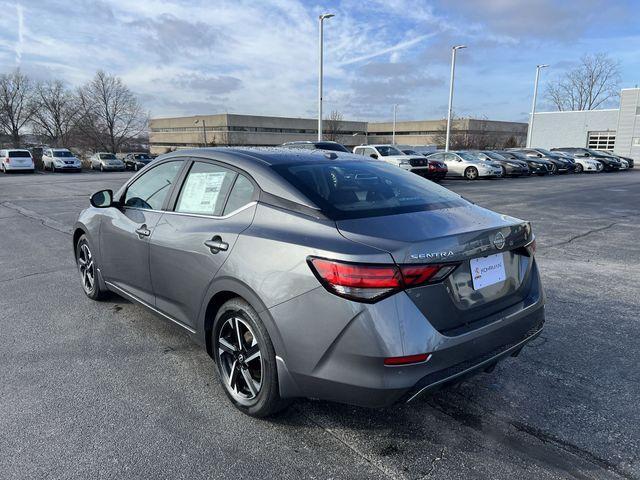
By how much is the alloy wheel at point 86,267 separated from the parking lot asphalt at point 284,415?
28cm

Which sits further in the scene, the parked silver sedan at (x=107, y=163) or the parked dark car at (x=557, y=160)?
the parked silver sedan at (x=107, y=163)

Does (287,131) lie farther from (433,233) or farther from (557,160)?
(433,233)

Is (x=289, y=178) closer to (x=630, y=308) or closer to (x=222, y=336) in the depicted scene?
(x=222, y=336)

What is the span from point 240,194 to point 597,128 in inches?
2349

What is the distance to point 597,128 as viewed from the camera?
52.0 meters

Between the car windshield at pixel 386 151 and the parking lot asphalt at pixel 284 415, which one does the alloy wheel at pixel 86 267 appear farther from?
the car windshield at pixel 386 151

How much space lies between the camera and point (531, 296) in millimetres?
2875

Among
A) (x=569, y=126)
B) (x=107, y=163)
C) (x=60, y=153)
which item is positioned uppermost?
(x=569, y=126)

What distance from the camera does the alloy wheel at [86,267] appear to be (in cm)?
486

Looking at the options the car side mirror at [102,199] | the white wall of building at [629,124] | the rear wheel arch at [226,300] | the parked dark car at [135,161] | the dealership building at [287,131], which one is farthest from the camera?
the dealership building at [287,131]

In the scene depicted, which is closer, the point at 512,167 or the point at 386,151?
the point at 386,151

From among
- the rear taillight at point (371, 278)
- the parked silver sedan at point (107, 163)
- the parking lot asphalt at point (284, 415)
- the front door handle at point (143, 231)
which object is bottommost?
the parked silver sedan at point (107, 163)

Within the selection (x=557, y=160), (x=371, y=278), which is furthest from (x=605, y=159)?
(x=371, y=278)

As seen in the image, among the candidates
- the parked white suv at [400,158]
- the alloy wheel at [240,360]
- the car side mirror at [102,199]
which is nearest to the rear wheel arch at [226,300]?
the alloy wheel at [240,360]
